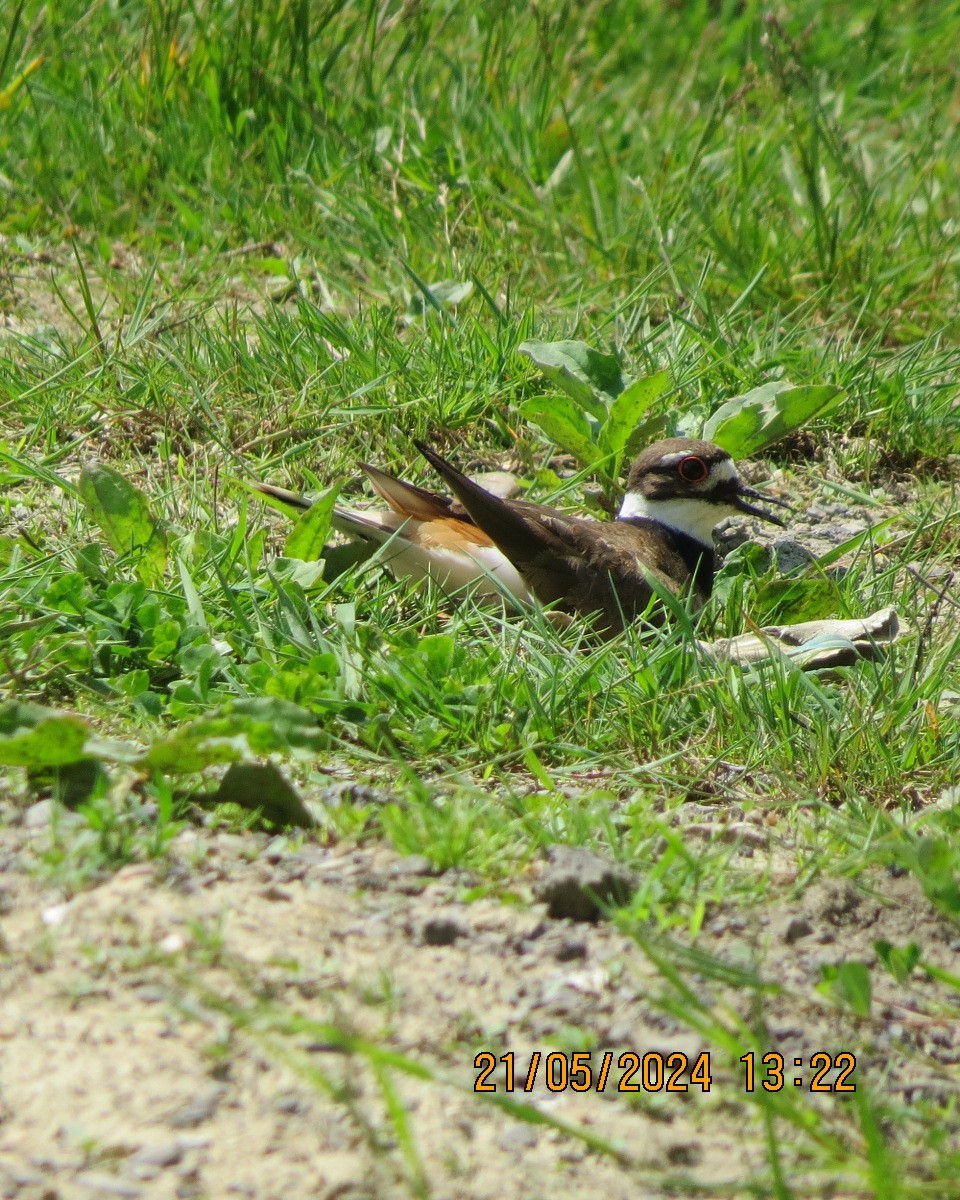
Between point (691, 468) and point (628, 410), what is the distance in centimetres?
31

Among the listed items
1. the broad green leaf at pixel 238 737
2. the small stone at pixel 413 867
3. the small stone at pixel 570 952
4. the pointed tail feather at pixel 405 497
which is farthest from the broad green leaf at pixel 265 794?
the pointed tail feather at pixel 405 497

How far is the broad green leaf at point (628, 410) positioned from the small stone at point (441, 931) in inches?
101

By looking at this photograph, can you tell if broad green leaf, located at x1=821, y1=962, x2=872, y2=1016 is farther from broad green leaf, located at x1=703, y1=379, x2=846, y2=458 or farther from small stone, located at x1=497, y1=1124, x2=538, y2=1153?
broad green leaf, located at x1=703, y1=379, x2=846, y2=458

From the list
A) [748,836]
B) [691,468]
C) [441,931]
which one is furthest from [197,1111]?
[691,468]

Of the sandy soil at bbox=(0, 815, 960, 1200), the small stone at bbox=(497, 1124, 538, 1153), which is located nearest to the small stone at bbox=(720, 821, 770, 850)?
the sandy soil at bbox=(0, 815, 960, 1200)

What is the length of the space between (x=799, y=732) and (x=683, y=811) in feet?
1.30

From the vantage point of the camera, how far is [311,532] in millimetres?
4184

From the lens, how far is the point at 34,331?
532 cm

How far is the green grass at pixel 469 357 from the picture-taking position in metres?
3.27

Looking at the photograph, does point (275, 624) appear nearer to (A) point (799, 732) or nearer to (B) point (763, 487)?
(A) point (799, 732)

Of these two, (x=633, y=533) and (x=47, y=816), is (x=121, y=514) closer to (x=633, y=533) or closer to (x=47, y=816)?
(x=47, y=816)

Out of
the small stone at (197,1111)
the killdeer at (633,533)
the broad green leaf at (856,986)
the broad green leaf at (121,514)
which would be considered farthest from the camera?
the killdeer at (633,533)

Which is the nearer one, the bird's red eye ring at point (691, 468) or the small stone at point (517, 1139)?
the small stone at point (517, 1139)

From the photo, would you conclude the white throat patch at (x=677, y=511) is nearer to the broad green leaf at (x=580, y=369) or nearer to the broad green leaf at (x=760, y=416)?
the broad green leaf at (x=760, y=416)
